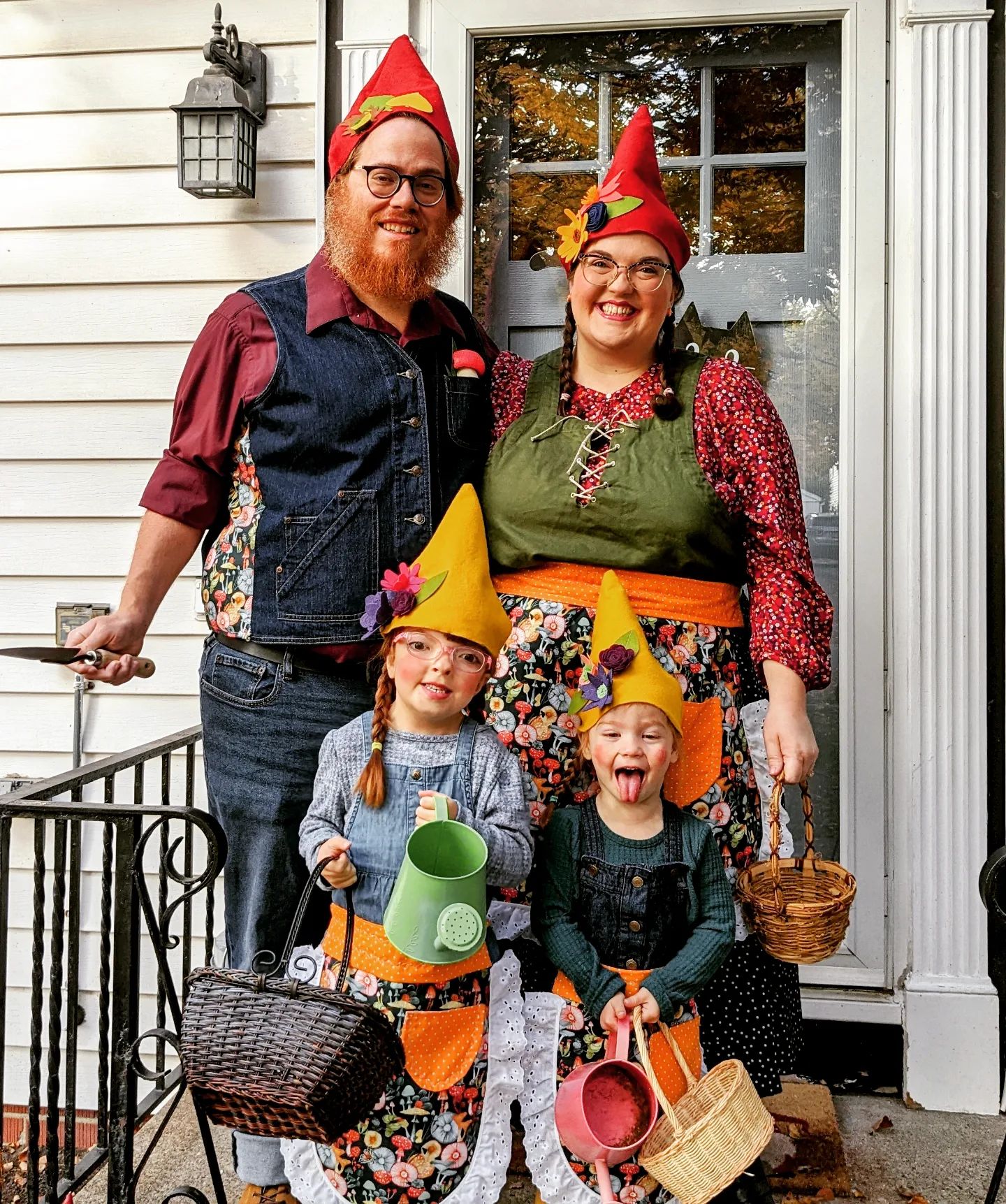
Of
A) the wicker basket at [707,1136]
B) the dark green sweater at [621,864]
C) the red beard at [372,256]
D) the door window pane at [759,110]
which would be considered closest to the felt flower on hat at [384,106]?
the red beard at [372,256]

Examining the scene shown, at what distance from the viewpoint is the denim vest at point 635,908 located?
6.12ft

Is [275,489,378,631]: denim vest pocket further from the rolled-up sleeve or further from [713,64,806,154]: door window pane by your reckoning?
[713,64,806,154]: door window pane

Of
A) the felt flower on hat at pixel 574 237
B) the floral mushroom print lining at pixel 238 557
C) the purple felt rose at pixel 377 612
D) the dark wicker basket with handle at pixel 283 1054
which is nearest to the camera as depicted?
the dark wicker basket with handle at pixel 283 1054

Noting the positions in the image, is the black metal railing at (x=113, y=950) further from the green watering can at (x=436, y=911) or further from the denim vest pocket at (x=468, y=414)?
the denim vest pocket at (x=468, y=414)

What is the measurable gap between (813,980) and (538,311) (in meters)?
1.94

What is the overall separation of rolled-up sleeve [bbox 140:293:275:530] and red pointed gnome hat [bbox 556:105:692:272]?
0.62m

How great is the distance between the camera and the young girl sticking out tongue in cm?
181

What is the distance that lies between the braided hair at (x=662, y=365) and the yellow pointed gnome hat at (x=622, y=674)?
0.36 metres

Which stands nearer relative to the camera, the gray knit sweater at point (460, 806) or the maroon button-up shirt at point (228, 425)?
the gray knit sweater at point (460, 806)

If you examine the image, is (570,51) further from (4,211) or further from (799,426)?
(4,211)

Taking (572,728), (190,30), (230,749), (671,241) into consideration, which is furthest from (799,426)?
(190,30)

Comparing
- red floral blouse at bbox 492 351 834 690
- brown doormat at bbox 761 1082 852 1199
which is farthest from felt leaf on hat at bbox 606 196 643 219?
brown doormat at bbox 761 1082 852 1199

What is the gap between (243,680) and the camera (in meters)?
2.07

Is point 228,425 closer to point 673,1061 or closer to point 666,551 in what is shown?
point 666,551
